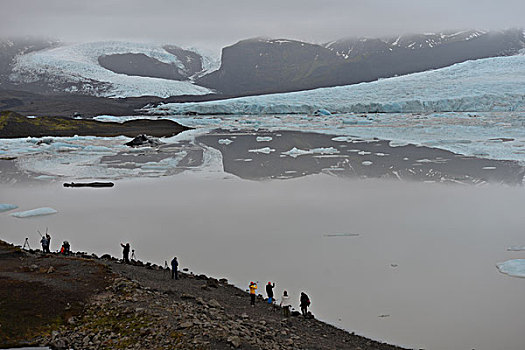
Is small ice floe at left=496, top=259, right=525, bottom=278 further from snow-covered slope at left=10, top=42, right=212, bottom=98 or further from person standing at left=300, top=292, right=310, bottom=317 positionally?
snow-covered slope at left=10, top=42, right=212, bottom=98

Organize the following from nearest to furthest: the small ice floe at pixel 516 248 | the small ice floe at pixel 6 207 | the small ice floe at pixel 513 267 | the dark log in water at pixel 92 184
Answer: the small ice floe at pixel 513 267, the small ice floe at pixel 516 248, the small ice floe at pixel 6 207, the dark log in water at pixel 92 184

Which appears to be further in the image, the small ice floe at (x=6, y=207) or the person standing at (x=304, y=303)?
the small ice floe at (x=6, y=207)

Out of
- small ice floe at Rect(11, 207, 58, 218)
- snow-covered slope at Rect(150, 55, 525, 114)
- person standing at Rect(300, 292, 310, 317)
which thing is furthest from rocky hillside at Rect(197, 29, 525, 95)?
person standing at Rect(300, 292, 310, 317)

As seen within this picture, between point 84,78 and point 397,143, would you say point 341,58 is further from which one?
point 397,143

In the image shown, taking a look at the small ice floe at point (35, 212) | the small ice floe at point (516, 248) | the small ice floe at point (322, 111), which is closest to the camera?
the small ice floe at point (516, 248)

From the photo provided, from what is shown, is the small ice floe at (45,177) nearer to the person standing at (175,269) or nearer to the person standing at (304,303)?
the person standing at (175,269)

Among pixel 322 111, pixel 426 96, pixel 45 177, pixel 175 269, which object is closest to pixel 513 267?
pixel 175 269

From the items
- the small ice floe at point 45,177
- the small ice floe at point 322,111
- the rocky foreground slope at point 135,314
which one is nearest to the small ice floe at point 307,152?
the small ice floe at point 45,177
